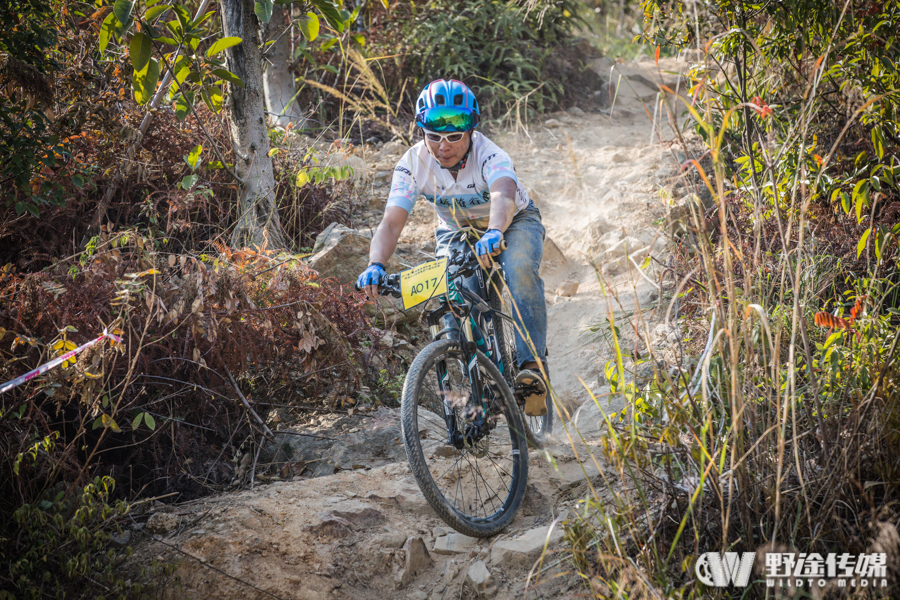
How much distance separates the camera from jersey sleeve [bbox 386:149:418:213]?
3273 millimetres

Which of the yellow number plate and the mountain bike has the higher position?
the yellow number plate

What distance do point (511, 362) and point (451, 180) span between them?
3.72 feet

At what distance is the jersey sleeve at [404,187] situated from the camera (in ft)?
10.7

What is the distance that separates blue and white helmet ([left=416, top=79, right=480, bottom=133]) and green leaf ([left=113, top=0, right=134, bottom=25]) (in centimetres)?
156

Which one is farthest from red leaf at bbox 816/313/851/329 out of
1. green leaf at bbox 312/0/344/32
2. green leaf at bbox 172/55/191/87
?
green leaf at bbox 172/55/191/87

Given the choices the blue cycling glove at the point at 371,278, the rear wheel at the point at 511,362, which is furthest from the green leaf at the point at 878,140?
the blue cycling glove at the point at 371,278

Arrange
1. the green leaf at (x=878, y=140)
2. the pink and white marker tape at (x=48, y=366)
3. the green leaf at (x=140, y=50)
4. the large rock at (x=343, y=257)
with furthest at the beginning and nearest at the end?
the large rock at (x=343, y=257), the green leaf at (x=140, y=50), the green leaf at (x=878, y=140), the pink and white marker tape at (x=48, y=366)

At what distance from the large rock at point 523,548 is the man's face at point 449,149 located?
1.98 meters

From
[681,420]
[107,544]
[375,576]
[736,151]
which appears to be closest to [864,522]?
[681,420]

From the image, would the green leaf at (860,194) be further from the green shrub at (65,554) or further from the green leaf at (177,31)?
the green leaf at (177,31)

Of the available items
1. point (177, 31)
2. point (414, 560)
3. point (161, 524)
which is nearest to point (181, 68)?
point (177, 31)

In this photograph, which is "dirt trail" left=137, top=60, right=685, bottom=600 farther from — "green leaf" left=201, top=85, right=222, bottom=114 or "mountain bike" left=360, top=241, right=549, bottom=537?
"green leaf" left=201, top=85, right=222, bottom=114

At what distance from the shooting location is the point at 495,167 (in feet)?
10.5

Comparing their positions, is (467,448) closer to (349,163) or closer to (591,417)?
(591,417)
